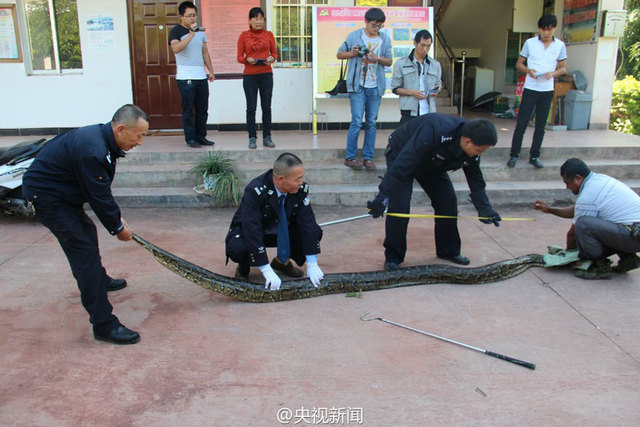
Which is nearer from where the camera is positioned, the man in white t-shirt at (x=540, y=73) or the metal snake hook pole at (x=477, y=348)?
the metal snake hook pole at (x=477, y=348)

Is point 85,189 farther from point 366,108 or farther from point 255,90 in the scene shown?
point 255,90

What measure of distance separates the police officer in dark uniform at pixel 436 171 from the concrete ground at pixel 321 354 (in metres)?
0.31

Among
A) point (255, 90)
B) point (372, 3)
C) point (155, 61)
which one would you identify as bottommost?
point (255, 90)

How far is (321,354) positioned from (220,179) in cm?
396

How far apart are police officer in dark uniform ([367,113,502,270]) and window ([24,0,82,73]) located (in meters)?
7.05

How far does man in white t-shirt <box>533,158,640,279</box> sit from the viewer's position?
15.1 ft

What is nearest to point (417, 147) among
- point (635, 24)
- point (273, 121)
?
point (273, 121)

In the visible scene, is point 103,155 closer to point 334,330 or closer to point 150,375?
point 150,375

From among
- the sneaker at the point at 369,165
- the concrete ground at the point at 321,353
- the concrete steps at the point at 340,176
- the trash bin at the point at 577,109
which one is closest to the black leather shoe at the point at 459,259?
the concrete ground at the point at 321,353

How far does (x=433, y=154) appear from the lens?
4699 millimetres

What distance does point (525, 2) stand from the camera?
1142 cm

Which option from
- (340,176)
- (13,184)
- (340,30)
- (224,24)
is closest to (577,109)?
(340,30)

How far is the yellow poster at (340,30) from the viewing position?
909 centimetres

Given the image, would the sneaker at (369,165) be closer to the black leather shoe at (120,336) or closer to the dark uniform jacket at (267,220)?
the dark uniform jacket at (267,220)
